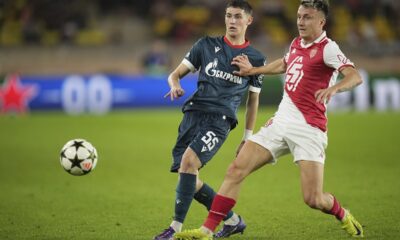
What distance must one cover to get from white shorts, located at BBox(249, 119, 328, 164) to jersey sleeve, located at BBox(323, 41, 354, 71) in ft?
Answer: 1.92

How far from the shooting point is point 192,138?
6562mm

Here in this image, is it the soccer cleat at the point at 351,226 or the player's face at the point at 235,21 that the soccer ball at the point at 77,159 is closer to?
the player's face at the point at 235,21

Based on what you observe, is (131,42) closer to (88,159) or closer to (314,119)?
(88,159)

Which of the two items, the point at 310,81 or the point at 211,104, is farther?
the point at 211,104

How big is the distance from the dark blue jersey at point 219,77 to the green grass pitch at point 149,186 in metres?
1.30

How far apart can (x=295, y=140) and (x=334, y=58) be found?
2.61ft

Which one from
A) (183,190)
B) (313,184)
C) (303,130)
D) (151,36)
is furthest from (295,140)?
(151,36)

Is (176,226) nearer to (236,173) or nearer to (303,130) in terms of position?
(236,173)

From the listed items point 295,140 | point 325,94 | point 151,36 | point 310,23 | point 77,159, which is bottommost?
point 77,159

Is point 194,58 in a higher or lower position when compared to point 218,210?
higher

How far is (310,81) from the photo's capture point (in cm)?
613

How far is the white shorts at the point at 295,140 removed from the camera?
6047 millimetres

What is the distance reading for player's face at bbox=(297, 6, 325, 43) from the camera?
6141mm

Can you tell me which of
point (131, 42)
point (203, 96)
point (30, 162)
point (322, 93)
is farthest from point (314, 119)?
point (131, 42)
